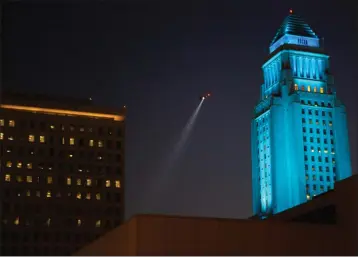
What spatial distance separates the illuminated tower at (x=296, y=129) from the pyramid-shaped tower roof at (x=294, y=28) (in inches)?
6.2

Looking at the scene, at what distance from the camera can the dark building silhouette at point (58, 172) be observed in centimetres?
8944

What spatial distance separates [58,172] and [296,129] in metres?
34.6

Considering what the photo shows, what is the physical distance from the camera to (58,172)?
9419 centimetres

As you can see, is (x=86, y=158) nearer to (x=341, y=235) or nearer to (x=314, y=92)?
(x=314, y=92)

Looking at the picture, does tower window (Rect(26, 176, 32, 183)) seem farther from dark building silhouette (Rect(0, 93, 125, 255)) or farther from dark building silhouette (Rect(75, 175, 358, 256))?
dark building silhouette (Rect(75, 175, 358, 256))

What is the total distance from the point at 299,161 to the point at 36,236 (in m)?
38.3

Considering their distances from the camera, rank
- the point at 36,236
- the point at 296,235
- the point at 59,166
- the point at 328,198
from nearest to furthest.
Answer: the point at 296,235
the point at 328,198
the point at 36,236
the point at 59,166

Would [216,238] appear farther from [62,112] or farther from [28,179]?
Answer: [62,112]

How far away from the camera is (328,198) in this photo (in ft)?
124

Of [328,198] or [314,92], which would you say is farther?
[314,92]

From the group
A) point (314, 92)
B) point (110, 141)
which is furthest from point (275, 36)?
point (110, 141)

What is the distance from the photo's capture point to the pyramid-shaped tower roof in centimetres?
11025

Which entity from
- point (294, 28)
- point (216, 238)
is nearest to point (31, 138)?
point (294, 28)

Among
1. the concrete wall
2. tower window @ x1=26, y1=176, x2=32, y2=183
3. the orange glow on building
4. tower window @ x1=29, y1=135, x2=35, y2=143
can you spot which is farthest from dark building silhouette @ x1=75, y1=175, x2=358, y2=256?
the orange glow on building
